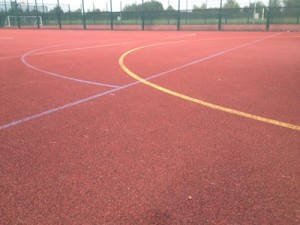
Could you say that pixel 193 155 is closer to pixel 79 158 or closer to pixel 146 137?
pixel 146 137

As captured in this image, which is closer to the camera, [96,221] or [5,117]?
[96,221]

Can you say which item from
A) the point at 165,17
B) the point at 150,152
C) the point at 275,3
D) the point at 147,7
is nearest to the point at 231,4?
the point at 275,3

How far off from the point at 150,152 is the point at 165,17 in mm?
30897

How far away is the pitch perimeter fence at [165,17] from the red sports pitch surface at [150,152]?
2325 cm

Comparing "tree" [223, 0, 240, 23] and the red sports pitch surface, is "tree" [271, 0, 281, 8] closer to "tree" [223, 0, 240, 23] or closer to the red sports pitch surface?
"tree" [223, 0, 240, 23]

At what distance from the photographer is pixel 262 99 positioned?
4242mm

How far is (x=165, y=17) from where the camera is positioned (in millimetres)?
31500

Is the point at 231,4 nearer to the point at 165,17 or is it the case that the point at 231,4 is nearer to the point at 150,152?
the point at 165,17

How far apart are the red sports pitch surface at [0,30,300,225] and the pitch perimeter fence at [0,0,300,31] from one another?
23248 mm

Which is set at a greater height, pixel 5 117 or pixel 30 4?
pixel 30 4

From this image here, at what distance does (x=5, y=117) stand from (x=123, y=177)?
2.12 meters

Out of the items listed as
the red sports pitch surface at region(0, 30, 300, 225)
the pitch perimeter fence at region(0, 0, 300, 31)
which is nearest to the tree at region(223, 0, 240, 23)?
the pitch perimeter fence at region(0, 0, 300, 31)

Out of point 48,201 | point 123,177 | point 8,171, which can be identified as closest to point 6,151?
point 8,171

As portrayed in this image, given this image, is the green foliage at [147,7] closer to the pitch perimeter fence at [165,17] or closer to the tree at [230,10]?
the pitch perimeter fence at [165,17]
